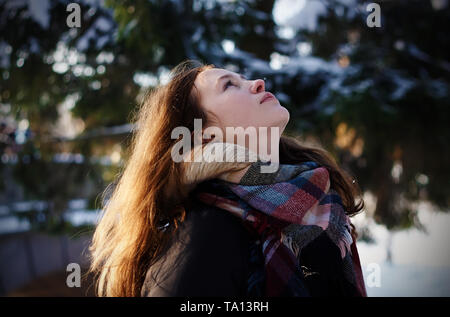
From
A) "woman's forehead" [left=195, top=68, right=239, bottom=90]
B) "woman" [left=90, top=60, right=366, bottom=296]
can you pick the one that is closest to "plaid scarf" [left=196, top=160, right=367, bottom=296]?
"woman" [left=90, top=60, right=366, bottom=296]

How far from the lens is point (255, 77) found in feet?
10.7

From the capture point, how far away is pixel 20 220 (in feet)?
15.2

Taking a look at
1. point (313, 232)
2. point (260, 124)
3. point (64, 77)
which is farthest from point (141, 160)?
point (64, 77)

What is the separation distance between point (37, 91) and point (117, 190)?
2.52 metres

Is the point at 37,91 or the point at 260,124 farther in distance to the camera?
the point at 37,91

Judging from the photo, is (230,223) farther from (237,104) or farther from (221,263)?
(237,104)

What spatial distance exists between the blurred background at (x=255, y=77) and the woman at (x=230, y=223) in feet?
5.79

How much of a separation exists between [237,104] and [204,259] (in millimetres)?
544

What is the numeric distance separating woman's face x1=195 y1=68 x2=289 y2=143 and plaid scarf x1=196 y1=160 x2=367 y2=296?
0.68ft

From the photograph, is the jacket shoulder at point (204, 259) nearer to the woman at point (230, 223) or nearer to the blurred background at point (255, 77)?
the woman at point (230, 223)

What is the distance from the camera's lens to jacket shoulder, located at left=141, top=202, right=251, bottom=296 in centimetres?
107

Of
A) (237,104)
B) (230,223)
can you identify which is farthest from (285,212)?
(237,104)

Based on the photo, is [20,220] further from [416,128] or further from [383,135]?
[416,128]

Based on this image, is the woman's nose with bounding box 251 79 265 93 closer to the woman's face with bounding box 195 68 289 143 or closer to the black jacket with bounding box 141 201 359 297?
the woman's face with bounding box 195 68 289 143
